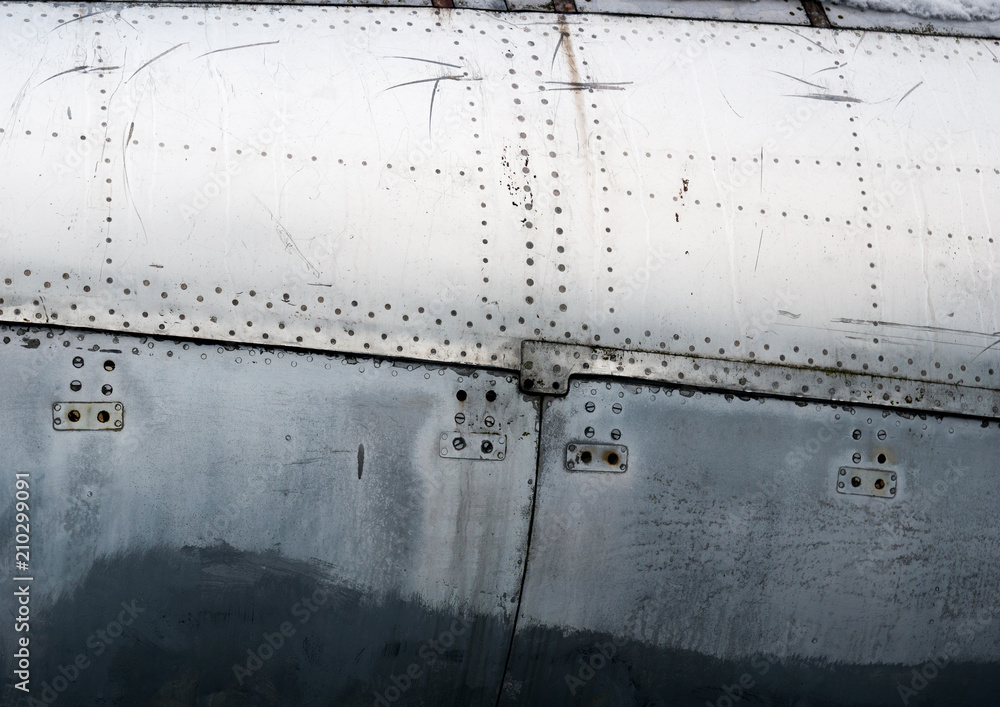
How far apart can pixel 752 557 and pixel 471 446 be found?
114 centimetres

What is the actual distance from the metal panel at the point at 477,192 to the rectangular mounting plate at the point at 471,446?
0.28 meters

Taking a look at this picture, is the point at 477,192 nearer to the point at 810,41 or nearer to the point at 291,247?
the point at 291,247

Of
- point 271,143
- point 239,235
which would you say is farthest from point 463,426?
point 271,143

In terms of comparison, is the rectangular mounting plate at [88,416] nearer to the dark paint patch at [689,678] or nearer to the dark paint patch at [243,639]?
the dark paint patch at [243,639]

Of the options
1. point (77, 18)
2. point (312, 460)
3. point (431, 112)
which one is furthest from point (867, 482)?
point (77, 18)

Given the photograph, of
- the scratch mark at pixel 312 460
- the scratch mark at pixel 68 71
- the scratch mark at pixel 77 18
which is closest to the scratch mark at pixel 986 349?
the scratch mark at pixel 312 460

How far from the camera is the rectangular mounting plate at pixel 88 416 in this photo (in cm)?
311

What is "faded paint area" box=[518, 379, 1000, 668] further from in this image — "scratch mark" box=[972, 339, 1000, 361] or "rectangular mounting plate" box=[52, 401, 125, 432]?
"rectangular mounting plate" box=[52, 401, 125, 432]

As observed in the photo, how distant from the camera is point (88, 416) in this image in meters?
3.12

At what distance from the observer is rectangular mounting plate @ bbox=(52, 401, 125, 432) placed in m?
3.11

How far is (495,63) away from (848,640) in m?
2.64

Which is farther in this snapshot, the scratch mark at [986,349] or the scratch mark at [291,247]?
the scratch mark at [986,349]

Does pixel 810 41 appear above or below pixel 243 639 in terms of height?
above

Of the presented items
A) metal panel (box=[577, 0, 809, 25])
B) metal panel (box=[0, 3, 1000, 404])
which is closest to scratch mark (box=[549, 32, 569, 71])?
metal panel (box=[0, 3, 1000, 404])
